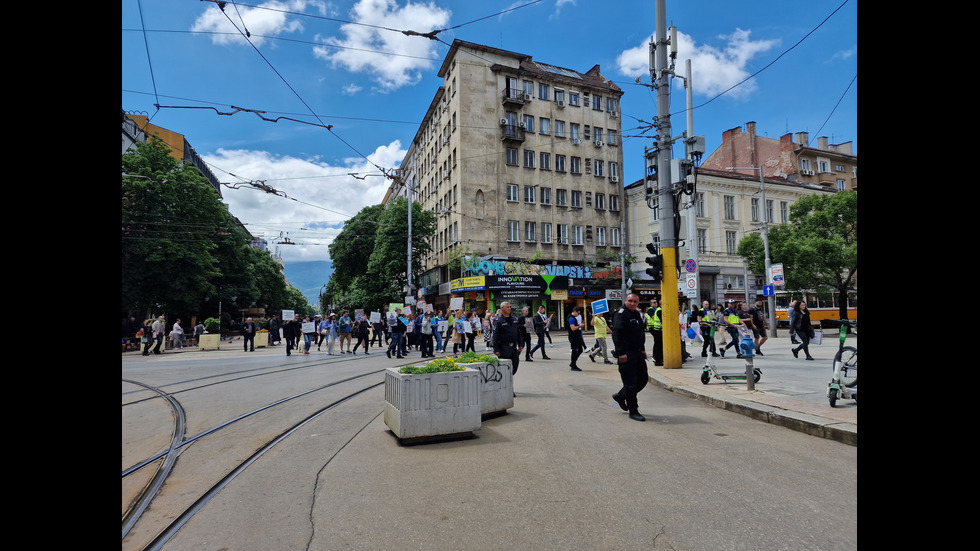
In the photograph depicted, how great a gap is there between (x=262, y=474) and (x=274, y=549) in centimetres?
194

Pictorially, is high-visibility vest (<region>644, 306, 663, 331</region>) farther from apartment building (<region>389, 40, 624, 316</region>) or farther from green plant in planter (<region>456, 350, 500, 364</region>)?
apartment building (<region>389, 40, 624, 316</region>)

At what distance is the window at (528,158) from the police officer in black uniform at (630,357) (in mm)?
35737

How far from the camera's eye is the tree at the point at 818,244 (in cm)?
2947

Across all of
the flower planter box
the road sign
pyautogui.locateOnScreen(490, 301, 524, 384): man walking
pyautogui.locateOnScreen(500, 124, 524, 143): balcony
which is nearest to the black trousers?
the flower planter box

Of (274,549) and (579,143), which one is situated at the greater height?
(579,143)

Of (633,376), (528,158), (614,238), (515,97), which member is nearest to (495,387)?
(633,376)

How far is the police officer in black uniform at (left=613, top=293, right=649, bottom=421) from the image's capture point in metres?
7.63

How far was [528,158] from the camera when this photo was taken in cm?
4284

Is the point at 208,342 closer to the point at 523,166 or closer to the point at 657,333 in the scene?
the point at 657,333

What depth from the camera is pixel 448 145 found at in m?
44.3

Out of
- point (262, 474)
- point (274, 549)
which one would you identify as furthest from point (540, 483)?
point (262, 474)

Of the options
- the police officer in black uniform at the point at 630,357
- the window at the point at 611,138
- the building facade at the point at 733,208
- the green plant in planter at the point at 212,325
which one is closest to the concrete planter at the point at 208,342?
the green plant in planter at the point at 212,325

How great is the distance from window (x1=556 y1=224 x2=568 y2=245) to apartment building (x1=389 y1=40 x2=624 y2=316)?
88 millimetres
